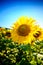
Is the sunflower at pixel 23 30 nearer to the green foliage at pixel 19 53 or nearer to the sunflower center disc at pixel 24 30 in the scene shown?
the sunflower center disc at pixel 24 30

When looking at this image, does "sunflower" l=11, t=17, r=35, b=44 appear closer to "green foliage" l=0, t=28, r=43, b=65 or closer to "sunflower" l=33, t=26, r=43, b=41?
"sunflower" l=33, t=26, r=43, b=41

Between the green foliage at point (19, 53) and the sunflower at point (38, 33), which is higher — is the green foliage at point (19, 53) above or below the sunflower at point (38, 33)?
below

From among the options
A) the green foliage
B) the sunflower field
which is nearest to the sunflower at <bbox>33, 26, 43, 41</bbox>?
the sunflower field

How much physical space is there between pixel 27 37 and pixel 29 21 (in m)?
0.16

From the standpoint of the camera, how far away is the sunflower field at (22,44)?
81.9 inches

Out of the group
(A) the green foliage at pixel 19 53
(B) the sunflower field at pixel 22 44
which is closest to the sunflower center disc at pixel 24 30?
(B) the sunflower field at pixel 22 44

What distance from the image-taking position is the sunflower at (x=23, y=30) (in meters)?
2.06

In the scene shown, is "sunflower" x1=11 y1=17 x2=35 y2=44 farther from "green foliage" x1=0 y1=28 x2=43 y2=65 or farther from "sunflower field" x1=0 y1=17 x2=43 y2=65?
"green foliage" x1=0 y1=28 x2=43 y2=65

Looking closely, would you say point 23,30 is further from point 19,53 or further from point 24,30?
point 19,53

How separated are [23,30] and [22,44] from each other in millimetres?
242

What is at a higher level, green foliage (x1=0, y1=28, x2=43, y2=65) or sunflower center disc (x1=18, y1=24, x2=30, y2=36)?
sunflower center disc (x1=18, y1=24, x2=30, y2=36)

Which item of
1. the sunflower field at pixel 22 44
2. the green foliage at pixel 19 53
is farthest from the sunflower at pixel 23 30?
the green foliage at pixel 19 53

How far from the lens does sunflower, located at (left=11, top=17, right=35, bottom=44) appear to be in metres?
2.06

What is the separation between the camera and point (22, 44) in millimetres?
2273
